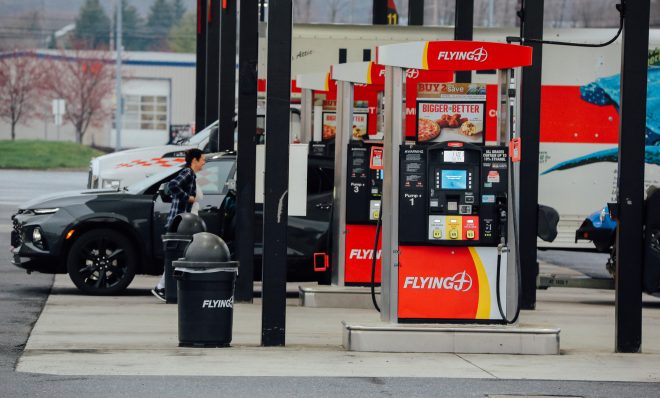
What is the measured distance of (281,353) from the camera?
11664mm

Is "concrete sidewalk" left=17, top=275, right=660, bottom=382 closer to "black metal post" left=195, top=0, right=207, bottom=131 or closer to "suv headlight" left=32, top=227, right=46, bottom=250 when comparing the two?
"suv headlight" left=32, top=227, right=46, bottom=250

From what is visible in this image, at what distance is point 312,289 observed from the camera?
1557 cm

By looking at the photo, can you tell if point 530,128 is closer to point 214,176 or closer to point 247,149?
point 247,149

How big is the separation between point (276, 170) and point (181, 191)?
11.9 feet

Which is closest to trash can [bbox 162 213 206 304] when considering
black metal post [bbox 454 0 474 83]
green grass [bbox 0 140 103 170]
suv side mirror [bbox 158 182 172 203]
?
suv side mirror [bbox 158 182 172 203]

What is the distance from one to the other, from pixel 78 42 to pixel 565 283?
82.5 meters

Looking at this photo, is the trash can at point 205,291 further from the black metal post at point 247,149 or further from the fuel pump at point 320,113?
the fuel pump at point 320,113

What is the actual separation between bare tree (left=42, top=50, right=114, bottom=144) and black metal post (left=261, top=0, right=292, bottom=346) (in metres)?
70.3

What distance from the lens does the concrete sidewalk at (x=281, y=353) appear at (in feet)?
35.2

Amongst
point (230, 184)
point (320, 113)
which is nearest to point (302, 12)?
point (320, 113)

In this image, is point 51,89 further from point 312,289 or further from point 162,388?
point 162,388

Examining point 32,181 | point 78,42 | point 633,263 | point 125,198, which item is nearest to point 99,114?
point 78,42

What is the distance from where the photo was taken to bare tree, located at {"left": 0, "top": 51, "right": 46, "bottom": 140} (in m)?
80.6

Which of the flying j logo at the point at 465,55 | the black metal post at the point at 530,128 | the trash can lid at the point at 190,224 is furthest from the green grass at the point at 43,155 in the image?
the flying j logo at the point at 465,55
